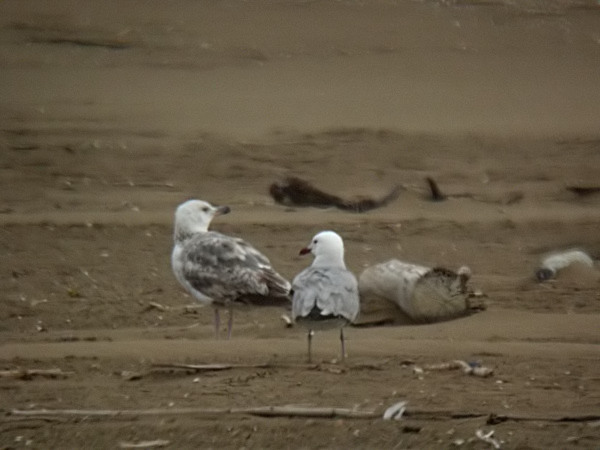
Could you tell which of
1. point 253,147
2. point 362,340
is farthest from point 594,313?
point 253,147

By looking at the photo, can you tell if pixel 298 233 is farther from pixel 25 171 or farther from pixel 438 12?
pixel 438 12

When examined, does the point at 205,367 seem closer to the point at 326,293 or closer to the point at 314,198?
the point at 326,293

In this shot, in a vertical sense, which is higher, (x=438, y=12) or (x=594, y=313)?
(x=438, y=12)

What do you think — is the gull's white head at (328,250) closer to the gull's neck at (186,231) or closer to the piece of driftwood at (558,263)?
the gull's neck at (186,231)

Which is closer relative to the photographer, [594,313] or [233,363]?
[233,363]

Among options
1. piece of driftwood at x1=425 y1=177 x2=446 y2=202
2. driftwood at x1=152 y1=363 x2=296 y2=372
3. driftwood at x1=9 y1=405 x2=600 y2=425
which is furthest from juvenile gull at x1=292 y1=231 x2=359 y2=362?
piece of driftwood at x1=425 y1=177 x2=446 y2=202

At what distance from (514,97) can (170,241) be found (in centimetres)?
615

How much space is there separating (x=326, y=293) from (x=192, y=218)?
6.92ft

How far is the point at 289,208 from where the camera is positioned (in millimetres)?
15906

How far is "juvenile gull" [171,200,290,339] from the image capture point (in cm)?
1202

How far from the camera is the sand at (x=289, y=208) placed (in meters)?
10.5

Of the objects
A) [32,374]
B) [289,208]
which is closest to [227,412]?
[32,374]

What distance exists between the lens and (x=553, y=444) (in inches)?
392

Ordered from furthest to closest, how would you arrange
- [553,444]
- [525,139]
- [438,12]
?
[438,12], [525,139], [553,444]
